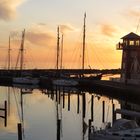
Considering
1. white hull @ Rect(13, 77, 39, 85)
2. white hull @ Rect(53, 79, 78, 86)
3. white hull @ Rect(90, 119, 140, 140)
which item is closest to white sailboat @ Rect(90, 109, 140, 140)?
white hull @ Rect(90, 119, 140, 140)

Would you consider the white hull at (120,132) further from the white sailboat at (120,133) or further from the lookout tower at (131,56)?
the lookout tower at (131,56)

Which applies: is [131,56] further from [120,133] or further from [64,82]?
[120,133]

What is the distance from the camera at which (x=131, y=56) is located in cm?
9006

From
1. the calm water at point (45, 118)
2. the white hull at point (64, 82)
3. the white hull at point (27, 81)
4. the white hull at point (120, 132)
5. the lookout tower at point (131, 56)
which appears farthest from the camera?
the white hull at point (27, 81)

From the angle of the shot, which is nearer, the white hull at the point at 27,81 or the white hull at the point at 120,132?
the white hull at the point at 120,132

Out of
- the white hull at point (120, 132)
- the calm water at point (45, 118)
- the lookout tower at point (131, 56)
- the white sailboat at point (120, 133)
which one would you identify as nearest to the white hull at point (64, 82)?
the lookout tower at point (131, 56)

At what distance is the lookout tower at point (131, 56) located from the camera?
3469 inches

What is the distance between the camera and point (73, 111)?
6550 cm

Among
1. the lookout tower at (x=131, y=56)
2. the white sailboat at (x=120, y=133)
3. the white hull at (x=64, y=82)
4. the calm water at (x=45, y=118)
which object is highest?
the lookout tower at (x=131, y=56)

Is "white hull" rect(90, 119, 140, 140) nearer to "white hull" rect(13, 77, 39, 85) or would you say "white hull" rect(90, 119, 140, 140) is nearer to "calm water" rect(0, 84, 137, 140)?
"calm water" rect(0, 84, 137, 140)

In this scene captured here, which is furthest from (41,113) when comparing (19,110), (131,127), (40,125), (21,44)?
(21,44)

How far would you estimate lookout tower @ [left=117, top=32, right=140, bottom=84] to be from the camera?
88.1 metres

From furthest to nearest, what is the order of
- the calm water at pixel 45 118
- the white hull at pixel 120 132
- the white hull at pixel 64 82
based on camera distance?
1. the white hull at pixel 64 82
2. the calm water at pixel 45 118
3. the white hull at pixel 120 132

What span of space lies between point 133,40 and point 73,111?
2854 cm
